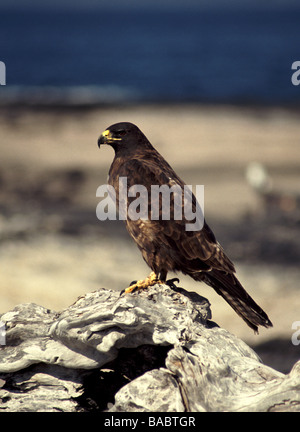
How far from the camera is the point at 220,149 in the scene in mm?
19328

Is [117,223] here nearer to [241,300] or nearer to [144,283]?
[144,283]

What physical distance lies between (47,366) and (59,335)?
404 millimetres

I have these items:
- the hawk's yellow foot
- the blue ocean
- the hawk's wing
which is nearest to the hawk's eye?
the hawk's wing

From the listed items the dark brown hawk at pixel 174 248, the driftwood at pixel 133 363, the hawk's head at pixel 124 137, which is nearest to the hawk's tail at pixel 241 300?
the dark brown hawk at pixel 174 248

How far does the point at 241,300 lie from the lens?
18.3 ft

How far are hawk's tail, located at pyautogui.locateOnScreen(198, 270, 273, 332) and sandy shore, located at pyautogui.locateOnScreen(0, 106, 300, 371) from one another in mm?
3385

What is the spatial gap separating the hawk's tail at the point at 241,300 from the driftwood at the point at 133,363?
1.54 feet

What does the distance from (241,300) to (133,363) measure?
1.25 m

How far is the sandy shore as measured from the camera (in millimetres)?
10484

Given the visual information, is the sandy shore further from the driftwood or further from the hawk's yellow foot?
the driftwood

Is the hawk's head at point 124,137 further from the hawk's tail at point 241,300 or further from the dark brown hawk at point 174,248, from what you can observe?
the hawk's tail at point 241,300

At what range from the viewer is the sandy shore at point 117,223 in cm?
1048

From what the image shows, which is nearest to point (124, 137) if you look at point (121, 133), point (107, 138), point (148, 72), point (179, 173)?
point (121, 133)

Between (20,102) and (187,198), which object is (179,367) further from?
(20,102)
